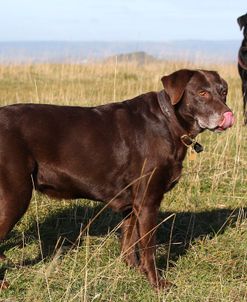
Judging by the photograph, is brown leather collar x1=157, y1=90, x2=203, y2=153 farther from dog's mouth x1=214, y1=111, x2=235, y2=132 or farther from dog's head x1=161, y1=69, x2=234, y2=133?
dog's mouth x1=214, y1=111, x2=235, y2=132

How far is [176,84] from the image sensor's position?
13.8ft

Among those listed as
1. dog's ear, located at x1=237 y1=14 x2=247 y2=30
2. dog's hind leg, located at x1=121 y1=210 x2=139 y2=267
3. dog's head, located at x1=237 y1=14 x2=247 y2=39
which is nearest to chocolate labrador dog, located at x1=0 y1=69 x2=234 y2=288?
dog's hind leg, located at x1=121 y1=210 x2=139 y2=267

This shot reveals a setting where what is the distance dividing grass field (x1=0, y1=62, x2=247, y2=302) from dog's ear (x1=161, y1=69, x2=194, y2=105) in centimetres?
90

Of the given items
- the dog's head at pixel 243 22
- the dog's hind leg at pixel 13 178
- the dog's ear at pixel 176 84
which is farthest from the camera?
the dog's head at pixel 243 22

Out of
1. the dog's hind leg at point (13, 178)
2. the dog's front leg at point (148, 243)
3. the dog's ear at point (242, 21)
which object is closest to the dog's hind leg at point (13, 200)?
the dog's hind leg at point (13, 178)

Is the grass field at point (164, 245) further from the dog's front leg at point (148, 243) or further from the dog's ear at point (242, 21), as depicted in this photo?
the dog's ear at point (242, 21)

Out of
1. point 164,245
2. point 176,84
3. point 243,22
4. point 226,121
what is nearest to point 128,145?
point 176,84

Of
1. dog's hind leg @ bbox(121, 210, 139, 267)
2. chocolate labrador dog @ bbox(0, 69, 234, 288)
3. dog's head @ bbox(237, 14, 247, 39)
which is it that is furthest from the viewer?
dog's head @ bbox(237, 14, 247, 39)

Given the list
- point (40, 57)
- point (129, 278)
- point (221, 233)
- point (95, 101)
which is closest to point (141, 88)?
point (95, 101)

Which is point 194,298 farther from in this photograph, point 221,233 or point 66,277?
point 221,233

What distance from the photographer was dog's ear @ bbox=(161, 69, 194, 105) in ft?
13.7

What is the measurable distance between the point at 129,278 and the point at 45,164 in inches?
40.6

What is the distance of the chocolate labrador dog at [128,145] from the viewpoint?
A: 4.07m

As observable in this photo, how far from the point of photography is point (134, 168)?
4.28m
